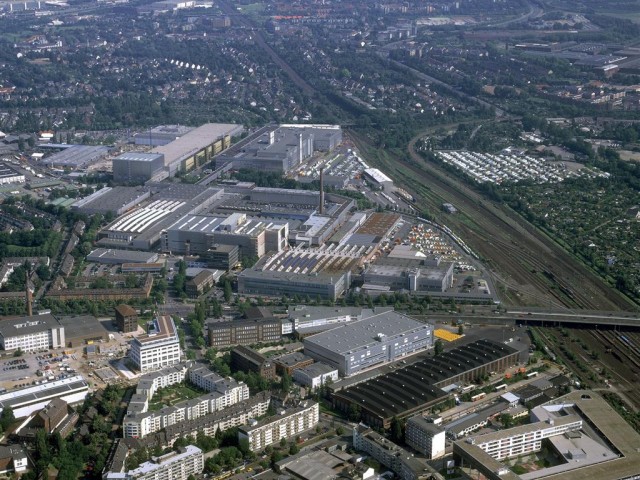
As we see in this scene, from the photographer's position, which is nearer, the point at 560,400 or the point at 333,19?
the point at 560,400

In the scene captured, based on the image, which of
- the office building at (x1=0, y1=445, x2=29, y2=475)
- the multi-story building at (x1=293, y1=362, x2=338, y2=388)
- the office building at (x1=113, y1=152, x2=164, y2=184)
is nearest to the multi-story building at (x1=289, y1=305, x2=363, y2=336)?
the multi-story building at (x1=293, y1=362, x2=338, y2=388)

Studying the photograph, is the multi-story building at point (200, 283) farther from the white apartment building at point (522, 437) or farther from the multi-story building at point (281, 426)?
the white apartment building at point (522, 437)

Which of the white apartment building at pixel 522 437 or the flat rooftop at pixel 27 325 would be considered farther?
the flat rooftop at pixel 27 325

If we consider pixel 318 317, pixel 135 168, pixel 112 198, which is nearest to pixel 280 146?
pixel 135 168

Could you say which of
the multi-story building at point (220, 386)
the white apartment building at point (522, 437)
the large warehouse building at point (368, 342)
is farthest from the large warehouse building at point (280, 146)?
the white apartment building at point (522, 437)

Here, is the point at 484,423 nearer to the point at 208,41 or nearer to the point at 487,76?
the point at 487,76

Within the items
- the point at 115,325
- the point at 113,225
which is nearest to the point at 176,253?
the point at 113,225
